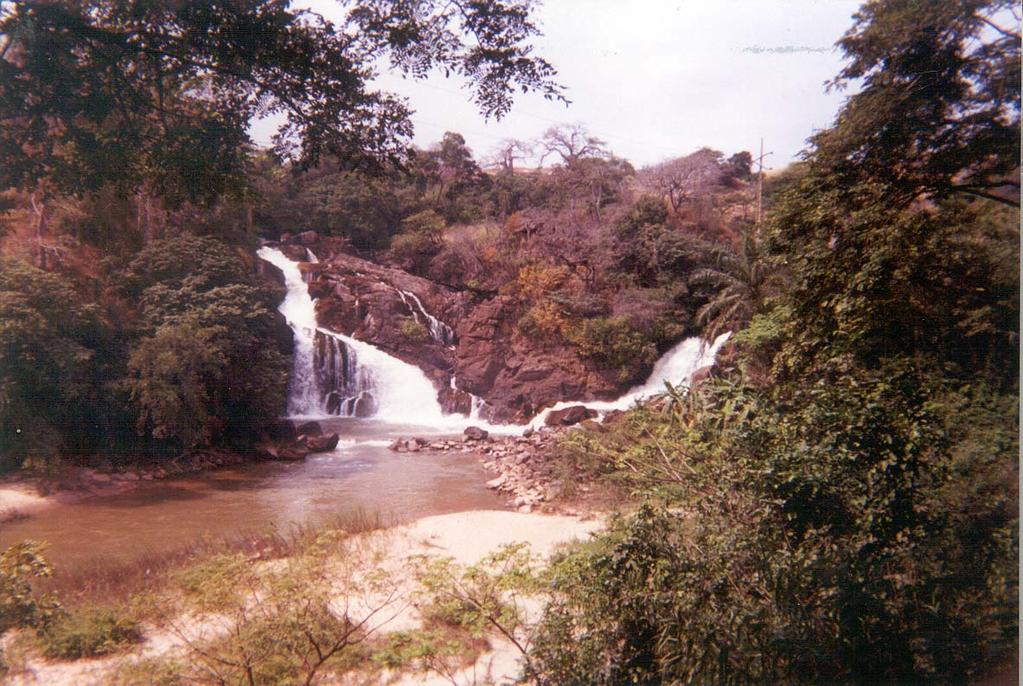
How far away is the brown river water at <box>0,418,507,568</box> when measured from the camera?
5570 millimetres

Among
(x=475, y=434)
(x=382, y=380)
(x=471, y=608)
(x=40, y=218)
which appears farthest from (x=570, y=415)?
(x=40, y=218)

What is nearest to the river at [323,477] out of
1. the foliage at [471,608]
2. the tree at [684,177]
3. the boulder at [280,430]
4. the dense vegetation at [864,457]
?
the boulder at [280,430]

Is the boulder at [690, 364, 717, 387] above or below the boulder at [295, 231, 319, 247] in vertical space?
below

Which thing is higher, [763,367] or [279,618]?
[763,367]

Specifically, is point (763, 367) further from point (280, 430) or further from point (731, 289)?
point (280, 430)

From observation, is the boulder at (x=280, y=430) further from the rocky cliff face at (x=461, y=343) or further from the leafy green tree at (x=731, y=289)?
the leafy green tree at (x=731, y=289)

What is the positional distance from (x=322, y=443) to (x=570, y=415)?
6093mm

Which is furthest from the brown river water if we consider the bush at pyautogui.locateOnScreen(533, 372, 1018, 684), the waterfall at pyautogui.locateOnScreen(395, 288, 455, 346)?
the bush at pyautogui.locateOnScreen(533, 372, 1018, 684)

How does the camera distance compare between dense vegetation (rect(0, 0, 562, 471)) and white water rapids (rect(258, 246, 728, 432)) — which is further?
white water rapids (rect(258, 246, 728, 432))

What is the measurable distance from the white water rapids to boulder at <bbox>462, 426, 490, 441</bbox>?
87 cm

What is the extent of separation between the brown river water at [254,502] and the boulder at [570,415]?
3.49 meters

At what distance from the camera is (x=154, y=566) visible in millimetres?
5098

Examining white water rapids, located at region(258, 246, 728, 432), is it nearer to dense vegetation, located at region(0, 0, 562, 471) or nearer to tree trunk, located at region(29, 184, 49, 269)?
dense vegetation, located at region(0, 0, 562, 471)

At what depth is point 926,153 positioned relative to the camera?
4922mm
